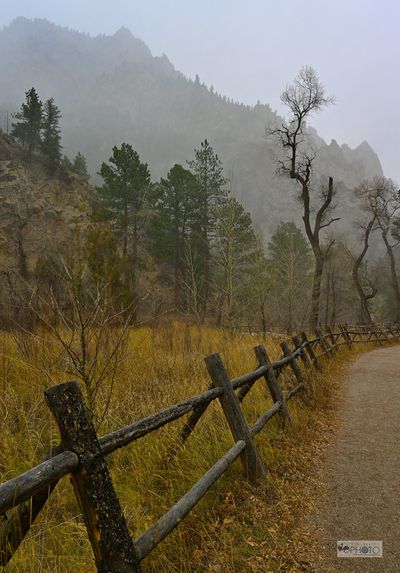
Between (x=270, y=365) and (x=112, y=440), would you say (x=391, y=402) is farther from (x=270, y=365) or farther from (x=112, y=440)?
(x=112, y=440)

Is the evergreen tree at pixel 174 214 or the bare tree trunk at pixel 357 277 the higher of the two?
the evergreen tree at pixel 174 214

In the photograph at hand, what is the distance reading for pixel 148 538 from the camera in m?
1.92

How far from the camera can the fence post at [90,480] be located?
1.59 metres

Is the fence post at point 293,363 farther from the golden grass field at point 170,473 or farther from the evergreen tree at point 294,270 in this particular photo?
the evergreen tree at point 294,270

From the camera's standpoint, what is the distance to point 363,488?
3.47 meters

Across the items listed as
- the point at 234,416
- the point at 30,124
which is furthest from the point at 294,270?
the point at 30,124

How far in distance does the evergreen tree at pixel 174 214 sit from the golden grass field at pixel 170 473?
84.3ft

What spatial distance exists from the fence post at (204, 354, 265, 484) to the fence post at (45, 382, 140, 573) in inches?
68.0

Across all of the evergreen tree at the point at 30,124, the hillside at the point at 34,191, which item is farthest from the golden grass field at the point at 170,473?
the evergreen tree at the point at 30,124

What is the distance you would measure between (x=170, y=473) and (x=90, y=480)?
199 cm

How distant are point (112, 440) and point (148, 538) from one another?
558 millimetres

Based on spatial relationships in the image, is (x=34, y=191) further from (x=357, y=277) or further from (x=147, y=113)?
(x=147, y=113)

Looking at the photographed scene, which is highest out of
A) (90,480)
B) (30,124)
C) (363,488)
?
(30,124)

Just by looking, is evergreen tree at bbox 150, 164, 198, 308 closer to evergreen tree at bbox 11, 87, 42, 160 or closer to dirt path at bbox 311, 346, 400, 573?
evergreen tree at bbox 11, 87, 42, 160
